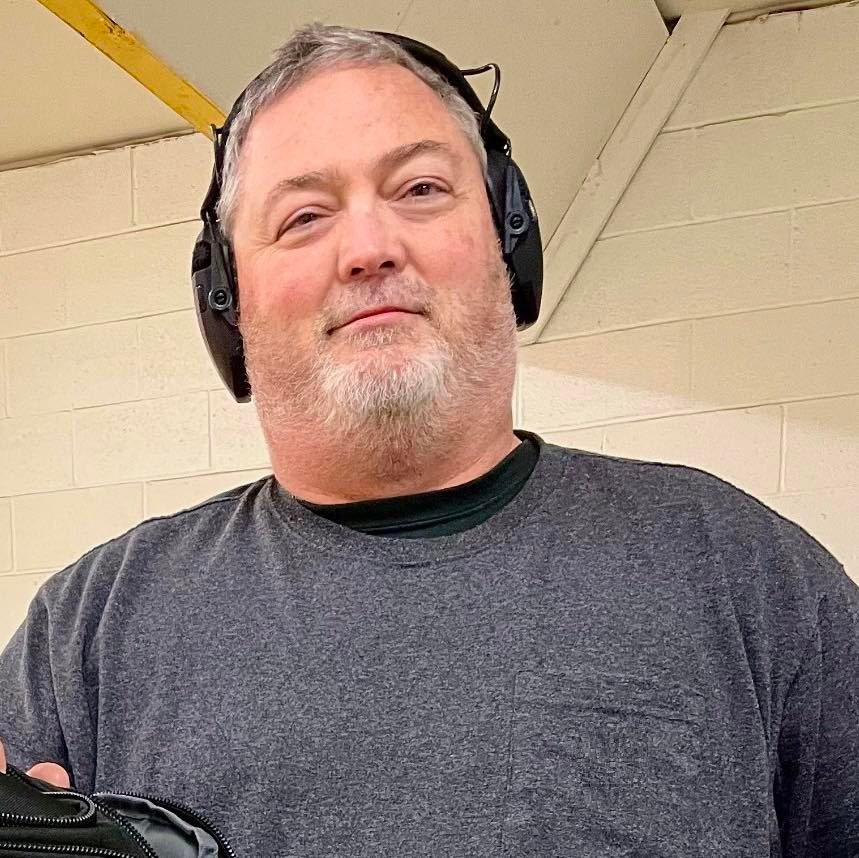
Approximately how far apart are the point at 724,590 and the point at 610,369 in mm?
931

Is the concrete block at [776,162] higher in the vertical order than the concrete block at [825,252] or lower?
higher

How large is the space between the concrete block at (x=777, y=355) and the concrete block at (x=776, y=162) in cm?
18

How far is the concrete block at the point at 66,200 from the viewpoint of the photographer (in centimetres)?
234

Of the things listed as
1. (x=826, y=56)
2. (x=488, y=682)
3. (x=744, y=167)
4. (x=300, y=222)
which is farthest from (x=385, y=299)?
(x=826, y=56)

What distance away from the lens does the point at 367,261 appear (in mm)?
1098

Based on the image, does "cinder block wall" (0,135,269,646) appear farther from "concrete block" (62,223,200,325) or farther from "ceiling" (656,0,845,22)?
"ceiling" (656,0,845,22)

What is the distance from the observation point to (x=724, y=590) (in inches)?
42.0

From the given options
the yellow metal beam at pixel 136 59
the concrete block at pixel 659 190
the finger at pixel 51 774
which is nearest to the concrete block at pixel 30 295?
the concrete block at pixel 659 190

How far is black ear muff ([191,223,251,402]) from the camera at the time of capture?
1.19 metres

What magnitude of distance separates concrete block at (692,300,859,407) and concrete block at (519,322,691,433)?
4 centimetres

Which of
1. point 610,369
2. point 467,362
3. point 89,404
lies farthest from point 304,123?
point 89,404

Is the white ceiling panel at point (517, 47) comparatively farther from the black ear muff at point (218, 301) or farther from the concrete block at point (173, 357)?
the concrete block at point (173, 357)

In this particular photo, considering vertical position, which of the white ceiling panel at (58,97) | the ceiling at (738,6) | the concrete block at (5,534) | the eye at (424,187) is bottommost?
the concrete block at (5,534)

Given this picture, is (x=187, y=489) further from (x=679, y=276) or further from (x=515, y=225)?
(x=515, y=225)
